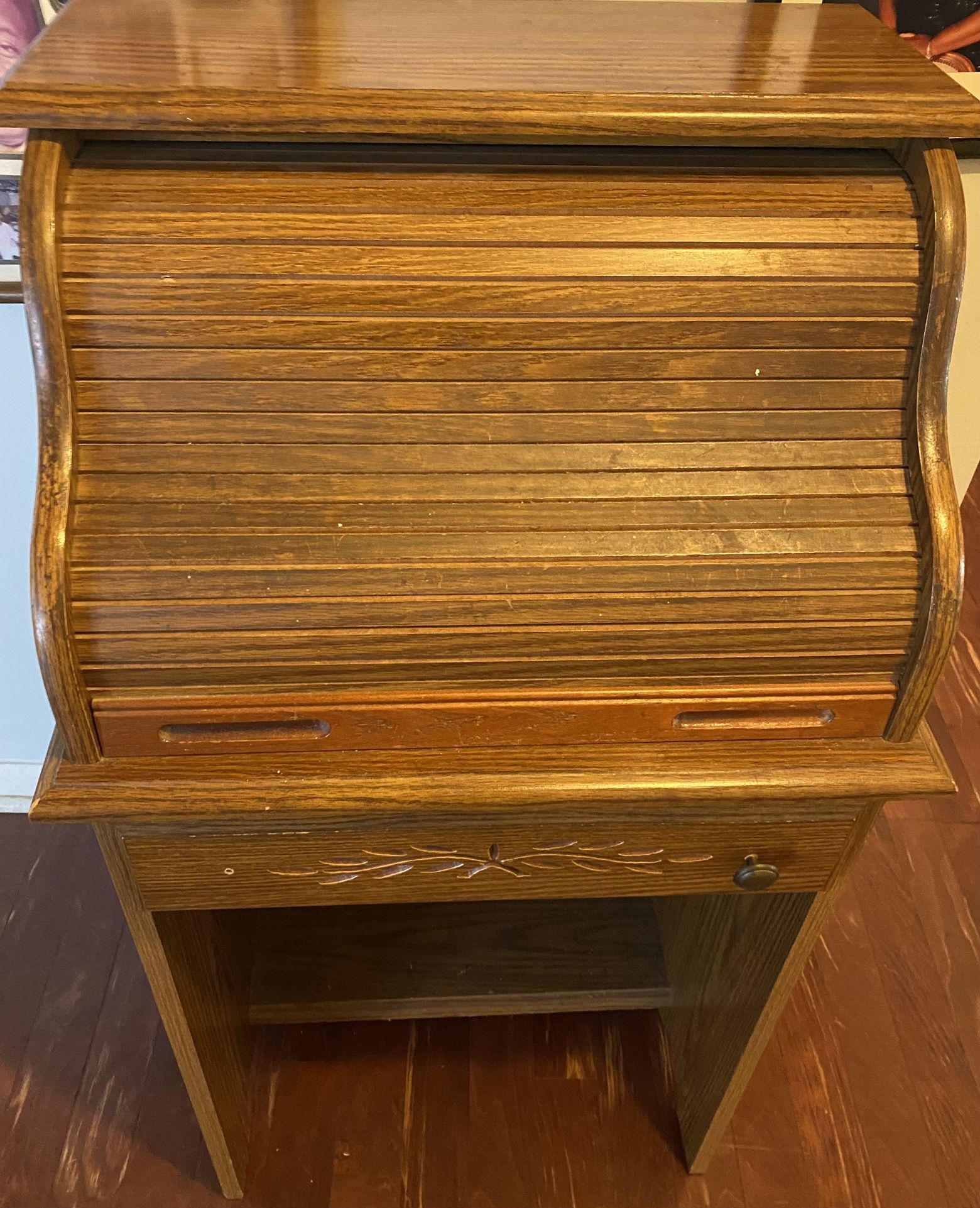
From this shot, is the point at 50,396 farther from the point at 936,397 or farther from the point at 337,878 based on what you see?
the point at 936,397

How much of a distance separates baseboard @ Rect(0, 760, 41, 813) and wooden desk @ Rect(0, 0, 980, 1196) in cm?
96

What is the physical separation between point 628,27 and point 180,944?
101 centimetres

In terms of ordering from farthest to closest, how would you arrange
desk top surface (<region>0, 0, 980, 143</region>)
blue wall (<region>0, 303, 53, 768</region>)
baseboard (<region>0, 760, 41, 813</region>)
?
1. baseboard (<region>0, 760, 41, 813</region>)
2. blue wall (<region>0, 303, 53, 768</region>)
3. desk top surface (<region>0, 0, 980, 143</region>)

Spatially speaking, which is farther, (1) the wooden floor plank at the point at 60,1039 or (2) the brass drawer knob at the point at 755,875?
(1) the wooden floor plank at the point at 60,1039

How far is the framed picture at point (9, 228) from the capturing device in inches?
43.5

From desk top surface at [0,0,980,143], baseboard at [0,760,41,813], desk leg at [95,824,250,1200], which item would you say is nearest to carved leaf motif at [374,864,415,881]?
desk leg at [95,824,250,1200]

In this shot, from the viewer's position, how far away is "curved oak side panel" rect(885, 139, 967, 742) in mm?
752

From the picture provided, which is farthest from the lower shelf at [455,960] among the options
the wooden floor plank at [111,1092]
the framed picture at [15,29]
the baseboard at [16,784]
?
the framed picture at [15,29]

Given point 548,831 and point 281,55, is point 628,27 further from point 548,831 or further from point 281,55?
point 548,831

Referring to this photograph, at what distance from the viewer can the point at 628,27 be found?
901 mm

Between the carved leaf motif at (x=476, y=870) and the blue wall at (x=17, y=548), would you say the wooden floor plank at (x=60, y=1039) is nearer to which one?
the blue wall at (x=17, y=548)

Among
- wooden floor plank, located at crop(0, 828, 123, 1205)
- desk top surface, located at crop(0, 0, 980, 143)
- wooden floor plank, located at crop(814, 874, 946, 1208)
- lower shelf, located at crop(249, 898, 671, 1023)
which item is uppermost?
desk top surface, located at crop(0, 0, 980, 143)

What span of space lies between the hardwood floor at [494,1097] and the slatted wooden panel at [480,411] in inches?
34.0

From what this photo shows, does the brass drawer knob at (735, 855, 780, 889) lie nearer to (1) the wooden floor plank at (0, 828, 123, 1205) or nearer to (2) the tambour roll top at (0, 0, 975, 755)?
(2) the tambour roll top at (0, 0, 975, 755)
